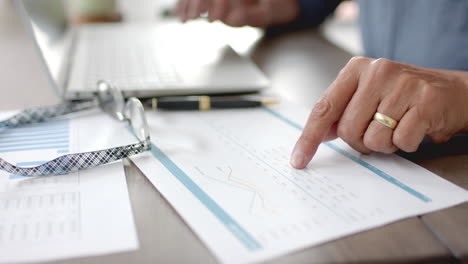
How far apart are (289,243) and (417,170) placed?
0.21 m

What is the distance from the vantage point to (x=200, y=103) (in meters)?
0.66

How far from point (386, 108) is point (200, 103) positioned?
277 mm

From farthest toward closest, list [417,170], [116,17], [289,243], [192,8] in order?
[116,17] < [192,8] < [417,170] < [289,243]

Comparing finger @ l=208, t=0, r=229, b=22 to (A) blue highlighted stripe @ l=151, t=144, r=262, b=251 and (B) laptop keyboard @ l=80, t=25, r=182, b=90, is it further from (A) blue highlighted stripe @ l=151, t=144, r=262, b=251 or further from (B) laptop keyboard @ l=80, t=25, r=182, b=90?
(A) blue highlighted stripe @ l=151, t=144, r=262, b=251

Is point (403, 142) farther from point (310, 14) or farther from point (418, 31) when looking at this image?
point (310, 14)

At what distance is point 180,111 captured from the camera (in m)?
0.67

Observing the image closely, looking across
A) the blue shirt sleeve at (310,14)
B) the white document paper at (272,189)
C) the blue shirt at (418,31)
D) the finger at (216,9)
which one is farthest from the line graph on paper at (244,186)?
the blue shirt sleeve at (310,14)

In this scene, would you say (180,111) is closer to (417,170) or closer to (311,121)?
(311,121)

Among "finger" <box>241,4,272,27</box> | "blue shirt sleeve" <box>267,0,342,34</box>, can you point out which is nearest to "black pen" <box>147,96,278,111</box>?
"finger" <box>241,4,272,27</box>

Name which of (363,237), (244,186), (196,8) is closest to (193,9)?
(196,8)

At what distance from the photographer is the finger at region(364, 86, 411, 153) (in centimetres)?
50

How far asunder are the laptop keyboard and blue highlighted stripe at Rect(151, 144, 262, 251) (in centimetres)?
24

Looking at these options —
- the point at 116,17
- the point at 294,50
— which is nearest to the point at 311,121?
the point at 294,50

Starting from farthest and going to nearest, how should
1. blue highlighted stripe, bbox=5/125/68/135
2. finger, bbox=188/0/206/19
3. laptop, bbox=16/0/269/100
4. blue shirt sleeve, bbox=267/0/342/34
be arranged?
blue shirt sleeve, bbox=267/0/342/34 < finger, bbox=188/0/206/19 < laptop, bbox=16/0/269/100 < blue highlighted stripe, bbox=5/125/68/135
